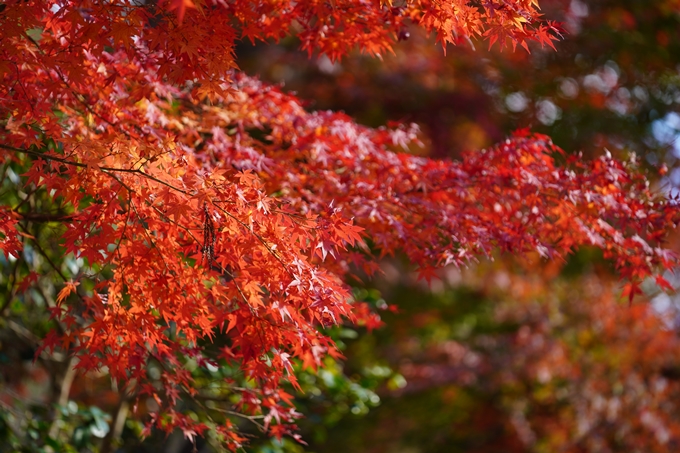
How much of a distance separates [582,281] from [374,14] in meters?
7.17

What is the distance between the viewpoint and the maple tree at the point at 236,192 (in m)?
2.07

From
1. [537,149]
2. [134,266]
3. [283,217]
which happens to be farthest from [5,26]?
[537,149]

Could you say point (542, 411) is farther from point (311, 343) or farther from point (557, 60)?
point (311, 343)

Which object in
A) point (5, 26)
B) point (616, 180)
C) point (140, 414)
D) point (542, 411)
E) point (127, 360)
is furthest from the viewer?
point (542, 411)

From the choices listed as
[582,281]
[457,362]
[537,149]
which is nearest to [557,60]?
[582,281]

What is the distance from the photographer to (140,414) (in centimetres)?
610

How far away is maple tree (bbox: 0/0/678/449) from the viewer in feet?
6.78

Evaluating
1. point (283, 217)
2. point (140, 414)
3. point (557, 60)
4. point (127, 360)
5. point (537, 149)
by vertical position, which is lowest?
point (140, 414)

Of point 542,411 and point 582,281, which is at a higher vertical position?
point 582,281

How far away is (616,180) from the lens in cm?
271

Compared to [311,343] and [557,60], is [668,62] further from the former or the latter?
[311,343]

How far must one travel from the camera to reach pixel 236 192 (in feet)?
6.56

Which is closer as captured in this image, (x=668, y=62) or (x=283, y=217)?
(x=283, y=217)

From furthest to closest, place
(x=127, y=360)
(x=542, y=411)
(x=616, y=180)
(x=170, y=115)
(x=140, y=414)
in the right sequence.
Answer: (x=542, y=411) < (x=140, y=414) < (x=170, y=115) < (x=616, y=180) < (x=127, y=360)
